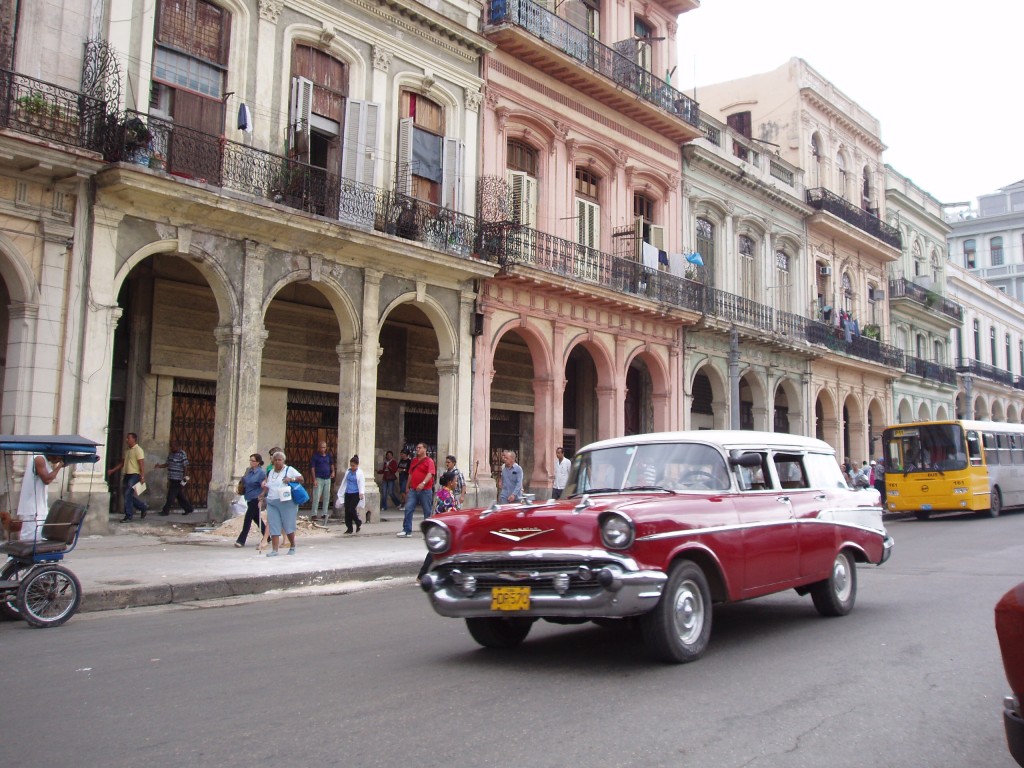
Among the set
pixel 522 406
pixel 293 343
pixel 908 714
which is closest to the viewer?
pixel 908 714

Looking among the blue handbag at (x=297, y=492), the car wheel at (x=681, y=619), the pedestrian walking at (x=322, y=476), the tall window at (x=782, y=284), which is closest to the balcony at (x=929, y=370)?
the tall window at (x=782, y=284)

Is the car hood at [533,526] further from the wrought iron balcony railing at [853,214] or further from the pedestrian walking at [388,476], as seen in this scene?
the wrought iron balcony railing at [853,214]

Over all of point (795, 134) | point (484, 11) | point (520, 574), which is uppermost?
point (795, 134)

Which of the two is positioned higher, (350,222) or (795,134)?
(795,134)

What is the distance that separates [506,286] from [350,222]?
480 cm

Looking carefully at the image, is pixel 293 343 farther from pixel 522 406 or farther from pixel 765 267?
pixel 765 267

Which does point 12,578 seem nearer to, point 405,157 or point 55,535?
point 55,535

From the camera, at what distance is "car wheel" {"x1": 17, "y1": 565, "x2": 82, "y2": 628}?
8.34 meters

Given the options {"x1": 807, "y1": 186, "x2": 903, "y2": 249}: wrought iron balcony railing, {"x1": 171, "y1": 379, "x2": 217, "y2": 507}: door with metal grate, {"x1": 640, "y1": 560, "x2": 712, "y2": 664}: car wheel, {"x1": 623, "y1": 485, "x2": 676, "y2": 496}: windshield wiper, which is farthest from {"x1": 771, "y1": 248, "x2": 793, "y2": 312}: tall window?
{"x1": 640, "y1": 560, "x2": 712, "y2": 664}: car wheel

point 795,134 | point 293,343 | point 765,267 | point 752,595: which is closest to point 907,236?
point 795,134

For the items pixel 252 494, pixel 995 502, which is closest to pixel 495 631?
pixel 252 494

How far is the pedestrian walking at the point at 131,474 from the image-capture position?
16.0m

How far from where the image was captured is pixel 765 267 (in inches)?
1238

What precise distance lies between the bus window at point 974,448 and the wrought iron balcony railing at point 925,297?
17.0 metres
